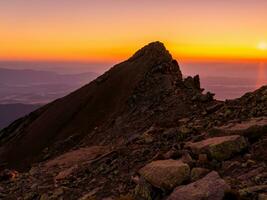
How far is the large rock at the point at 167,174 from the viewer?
62.7ft

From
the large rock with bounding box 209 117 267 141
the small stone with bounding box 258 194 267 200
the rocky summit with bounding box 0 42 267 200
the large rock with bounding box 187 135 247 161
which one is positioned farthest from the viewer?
the large rock with bounding box 209 117 267 141

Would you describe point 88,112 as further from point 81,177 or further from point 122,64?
point 81,177

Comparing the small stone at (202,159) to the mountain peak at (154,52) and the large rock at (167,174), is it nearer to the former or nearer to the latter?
the large rock at (167,174)

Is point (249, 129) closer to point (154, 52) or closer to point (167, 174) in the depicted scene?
point (167, 174)

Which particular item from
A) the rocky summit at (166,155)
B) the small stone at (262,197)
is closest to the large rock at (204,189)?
the rocky summit at (166,155)

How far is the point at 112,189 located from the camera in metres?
23.6

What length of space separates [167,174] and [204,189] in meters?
2.72

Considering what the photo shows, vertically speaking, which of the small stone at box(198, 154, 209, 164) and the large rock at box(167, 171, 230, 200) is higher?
the small stone at box(198, 154, 209, 164)

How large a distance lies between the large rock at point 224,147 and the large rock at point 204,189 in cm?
225

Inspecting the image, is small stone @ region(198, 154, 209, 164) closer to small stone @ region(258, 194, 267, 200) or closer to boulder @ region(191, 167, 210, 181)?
boulder @ region(191, 167, 210, 181)

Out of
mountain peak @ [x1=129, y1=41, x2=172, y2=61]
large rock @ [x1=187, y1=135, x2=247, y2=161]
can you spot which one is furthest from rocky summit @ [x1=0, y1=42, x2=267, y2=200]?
mountain peak @ [x1=129, y1=41, x2=172, y2=61]

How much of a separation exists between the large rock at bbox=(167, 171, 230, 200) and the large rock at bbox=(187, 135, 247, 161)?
2250 mm

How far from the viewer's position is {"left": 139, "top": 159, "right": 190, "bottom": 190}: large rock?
19.1 metres

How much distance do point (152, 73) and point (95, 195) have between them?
40.0m
